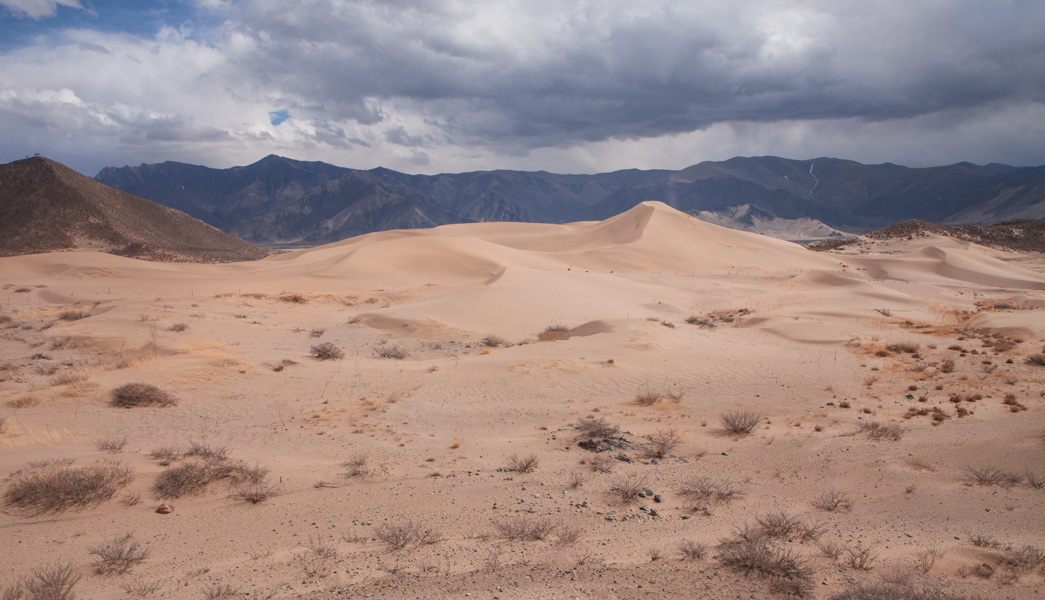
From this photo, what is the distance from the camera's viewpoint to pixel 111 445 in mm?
7289

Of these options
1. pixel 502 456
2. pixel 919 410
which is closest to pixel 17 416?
pixel 502 456

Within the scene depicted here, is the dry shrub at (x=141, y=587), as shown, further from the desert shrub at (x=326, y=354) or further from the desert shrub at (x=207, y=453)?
the desert shrub at (x=326, y=354)

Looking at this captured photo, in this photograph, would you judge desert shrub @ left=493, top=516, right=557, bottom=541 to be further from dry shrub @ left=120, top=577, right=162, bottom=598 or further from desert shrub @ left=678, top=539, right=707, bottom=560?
dry shrub @ left=120, top=577, right=162, bottom=598

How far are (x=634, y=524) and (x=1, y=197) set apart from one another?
85450 mm

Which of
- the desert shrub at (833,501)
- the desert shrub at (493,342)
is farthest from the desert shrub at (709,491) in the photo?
the desert shrub at (493,342)

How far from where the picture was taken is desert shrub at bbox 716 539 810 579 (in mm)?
4473

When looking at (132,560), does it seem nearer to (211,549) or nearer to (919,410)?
(211,549)

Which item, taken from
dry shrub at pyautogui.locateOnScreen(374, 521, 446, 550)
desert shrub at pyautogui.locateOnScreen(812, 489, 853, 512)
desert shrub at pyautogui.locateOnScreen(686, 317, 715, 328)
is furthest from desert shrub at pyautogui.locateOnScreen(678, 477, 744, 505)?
desert shrub at pyautogui.locateOnScreen(686, 317, 715, 328)

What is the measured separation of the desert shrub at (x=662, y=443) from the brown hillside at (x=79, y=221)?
6759 centimetres

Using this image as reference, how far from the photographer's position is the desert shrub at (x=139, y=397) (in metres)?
9.60

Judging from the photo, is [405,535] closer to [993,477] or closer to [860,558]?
[860,558]

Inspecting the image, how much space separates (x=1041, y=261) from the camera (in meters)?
50.7

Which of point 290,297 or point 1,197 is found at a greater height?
point 1,197

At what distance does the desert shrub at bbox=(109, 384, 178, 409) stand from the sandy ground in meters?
0.30
